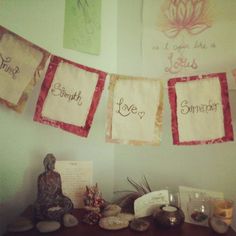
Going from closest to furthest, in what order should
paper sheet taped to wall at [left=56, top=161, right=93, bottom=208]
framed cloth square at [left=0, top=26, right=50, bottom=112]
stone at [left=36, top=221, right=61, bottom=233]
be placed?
1. stone at [left=36, top=221, right=61, bottom=233]
2. framed cloth square at [left=0, top=26, right=50, bottom=112]
3. paper sheet taped to wall at [left=56, top=161, right=93, bottom=208]

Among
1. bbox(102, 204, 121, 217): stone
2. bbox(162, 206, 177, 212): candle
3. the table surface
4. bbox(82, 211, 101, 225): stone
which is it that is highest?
bbox(162, 206, 177, 212): candle

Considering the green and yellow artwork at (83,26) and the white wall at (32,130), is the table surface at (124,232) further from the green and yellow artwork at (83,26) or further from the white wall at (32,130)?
the green and yellow artwork at (83,26)

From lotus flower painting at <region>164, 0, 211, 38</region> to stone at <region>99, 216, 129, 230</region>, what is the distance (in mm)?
729

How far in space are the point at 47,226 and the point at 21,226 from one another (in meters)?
0.09

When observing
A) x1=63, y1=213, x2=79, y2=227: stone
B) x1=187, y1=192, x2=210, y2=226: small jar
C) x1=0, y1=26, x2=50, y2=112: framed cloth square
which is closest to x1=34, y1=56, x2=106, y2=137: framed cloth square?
x1=0, y1=26, x2=50, y2=112: framed cloth square

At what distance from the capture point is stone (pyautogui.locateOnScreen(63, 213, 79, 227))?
0.98m

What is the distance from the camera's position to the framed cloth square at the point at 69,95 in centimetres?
107

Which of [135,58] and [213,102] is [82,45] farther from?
[213,102]

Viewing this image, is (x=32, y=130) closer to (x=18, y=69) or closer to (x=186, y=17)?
(x=18, y=69)

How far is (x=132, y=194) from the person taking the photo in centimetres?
119

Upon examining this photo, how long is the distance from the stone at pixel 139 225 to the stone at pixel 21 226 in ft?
1.07

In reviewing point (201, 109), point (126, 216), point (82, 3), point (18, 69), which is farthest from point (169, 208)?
point (82, 3)

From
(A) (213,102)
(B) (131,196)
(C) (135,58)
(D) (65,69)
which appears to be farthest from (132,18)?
(B) (131,196)

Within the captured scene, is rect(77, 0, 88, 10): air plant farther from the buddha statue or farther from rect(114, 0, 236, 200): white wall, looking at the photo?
the buddha statue
